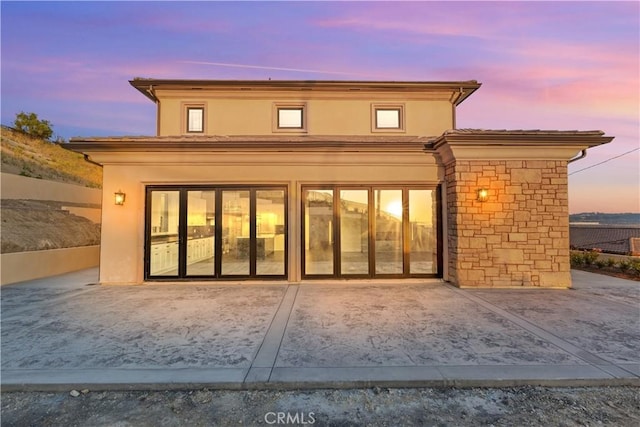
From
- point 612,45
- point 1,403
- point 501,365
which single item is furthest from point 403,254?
point 612,45

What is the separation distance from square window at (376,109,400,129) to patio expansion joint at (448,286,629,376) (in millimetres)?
6875

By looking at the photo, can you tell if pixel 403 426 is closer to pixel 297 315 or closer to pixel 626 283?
pixel 297 315

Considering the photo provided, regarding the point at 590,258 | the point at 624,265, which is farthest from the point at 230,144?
the point at 590,258

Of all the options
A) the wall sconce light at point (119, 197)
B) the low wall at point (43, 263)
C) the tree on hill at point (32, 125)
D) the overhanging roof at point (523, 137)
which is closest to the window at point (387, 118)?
the overhanging roof at point (523, 137)

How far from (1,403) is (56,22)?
1397 centimetres

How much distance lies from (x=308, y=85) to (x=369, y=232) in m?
6.02

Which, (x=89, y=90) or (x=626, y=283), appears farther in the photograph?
(x=89, y=90)

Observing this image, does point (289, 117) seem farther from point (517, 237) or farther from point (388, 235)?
point (517, 237)

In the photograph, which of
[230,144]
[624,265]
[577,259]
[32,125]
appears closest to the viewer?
[230,144]

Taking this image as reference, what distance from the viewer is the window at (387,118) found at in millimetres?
10555

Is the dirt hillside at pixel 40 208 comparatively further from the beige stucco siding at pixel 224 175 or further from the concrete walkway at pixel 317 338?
the beige stucco siding at pixel 224 175

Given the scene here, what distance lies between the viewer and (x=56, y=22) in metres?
10.8

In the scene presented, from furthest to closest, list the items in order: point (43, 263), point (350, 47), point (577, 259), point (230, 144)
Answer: point (350, 47)
point (577, 259)
point (43, 263)
point (230, 144)

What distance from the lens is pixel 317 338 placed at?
4055mm
